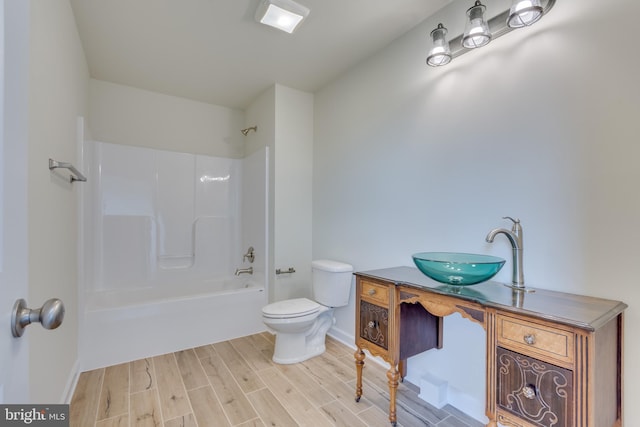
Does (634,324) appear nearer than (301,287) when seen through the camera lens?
Yes

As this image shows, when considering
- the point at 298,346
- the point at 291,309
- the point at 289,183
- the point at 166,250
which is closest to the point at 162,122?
the point at 166,250

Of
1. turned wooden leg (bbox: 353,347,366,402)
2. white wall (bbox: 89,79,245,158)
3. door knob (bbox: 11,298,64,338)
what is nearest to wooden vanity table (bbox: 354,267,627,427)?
turned wooden leg (bbox: 353,347,366,402)

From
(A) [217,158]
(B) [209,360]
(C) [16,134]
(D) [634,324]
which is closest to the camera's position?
(C) [16,134]

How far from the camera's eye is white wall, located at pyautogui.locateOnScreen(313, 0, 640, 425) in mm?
1245

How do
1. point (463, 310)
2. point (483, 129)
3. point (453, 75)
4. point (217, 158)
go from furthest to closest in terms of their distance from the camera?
1. point (217, 158)
2. point (453, 75)
3. point (483, 129)
4. point (463, 310)

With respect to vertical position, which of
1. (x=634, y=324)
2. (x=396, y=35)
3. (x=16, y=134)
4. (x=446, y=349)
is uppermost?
(x=396, y=35)

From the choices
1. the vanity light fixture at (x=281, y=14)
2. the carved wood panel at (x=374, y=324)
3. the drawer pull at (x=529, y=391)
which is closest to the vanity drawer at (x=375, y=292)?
the carved wood panel at (x=374, y=324)

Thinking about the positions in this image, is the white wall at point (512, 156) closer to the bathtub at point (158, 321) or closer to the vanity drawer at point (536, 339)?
the vanity drawer at point (536, 339)

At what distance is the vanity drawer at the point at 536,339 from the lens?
101cm

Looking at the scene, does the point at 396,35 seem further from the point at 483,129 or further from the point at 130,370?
the point at 130,370

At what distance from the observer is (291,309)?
2363 millimetres

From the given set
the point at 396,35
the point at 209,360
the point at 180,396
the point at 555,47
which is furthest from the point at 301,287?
the point at 555,47

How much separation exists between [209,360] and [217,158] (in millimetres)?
2223

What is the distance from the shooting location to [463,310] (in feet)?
4.40
